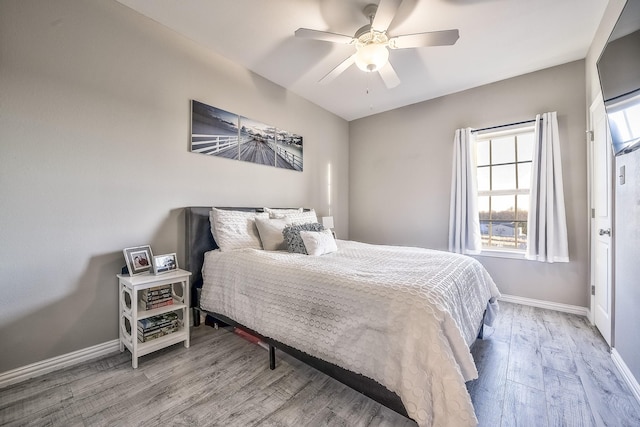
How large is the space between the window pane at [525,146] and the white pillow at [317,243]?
280 centimetres

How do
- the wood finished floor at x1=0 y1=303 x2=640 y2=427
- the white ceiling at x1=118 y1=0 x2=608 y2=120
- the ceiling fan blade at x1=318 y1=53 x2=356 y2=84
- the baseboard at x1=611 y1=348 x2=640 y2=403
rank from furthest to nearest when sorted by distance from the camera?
1. the ceiling fan blade at x1=318 y1=53 x2=356 y2=84
2. the white ceiling at x1=118 y1=0 x2=608 y2=120
3. the baseboard at x1=611 y1=348 x2=640 y2=403
4. the wood finished floor at x1=0 y1=303 x2=640 y2=427

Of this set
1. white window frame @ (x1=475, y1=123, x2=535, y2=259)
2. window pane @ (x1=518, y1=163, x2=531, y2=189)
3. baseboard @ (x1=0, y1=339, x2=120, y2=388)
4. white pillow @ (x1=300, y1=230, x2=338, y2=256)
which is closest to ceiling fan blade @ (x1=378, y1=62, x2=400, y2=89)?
white pillow @ (x1=300, y1=230, x2=338, y2=256)

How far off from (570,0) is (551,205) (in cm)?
187

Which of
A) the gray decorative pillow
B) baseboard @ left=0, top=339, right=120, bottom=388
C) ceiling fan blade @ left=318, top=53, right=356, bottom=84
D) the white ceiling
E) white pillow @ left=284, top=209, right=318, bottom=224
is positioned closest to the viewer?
baseboard @ left=0, top=339, right=120, bottom=388

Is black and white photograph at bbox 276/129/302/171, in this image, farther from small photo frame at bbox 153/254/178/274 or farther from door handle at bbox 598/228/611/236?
door handle at bbox 598/228/611/236

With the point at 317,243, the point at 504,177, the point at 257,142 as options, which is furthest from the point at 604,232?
the point at 257,142

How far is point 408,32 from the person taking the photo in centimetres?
225

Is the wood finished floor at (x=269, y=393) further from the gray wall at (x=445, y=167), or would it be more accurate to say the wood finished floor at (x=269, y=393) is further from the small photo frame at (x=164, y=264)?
the gray wall at (x=445, y=167)

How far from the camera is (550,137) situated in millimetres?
2771

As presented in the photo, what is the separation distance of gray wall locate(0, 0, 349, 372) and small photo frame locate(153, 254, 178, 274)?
0.82ft

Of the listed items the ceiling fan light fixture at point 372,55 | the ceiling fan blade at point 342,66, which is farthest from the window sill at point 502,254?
the ceiling fan blade at point 342,66

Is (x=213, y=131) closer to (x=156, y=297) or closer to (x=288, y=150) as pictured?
(x=288, y=150)

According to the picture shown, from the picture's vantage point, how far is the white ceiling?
1.99 metres

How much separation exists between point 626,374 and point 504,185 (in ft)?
7.35
